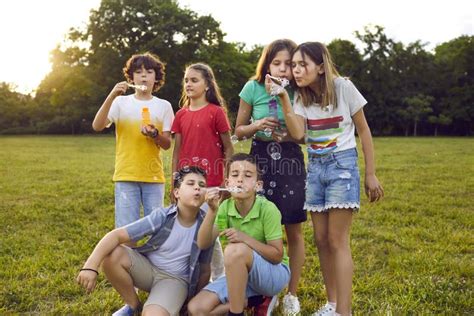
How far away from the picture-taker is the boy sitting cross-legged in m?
2.87

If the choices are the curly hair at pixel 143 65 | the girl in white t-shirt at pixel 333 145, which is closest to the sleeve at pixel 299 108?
the girl in white t-shirt at pixel 333 145

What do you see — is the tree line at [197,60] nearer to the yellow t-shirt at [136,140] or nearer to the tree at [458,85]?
the tree at [458,85]

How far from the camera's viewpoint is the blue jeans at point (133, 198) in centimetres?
349

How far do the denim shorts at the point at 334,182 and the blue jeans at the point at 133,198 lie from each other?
1201 millimetres

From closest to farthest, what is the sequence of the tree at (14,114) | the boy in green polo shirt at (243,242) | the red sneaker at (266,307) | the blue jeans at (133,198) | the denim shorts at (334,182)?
the boy in green polo shirt at (243,242), the denim shorts at (334,182), the red sneaker at (266,307), the blue jeans at (133,198), the tree at (14,114)

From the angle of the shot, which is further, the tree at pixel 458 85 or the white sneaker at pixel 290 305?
the tree at pixel 458 85

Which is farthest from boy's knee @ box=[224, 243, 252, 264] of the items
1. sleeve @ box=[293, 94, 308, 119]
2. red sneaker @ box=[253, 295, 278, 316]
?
sleeve @ box=[293, 94, 308, 119]

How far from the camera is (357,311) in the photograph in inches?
122

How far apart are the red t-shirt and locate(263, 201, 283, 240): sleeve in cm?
50

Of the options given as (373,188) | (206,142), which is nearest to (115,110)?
(206,142)

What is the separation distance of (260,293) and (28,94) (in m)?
49.2

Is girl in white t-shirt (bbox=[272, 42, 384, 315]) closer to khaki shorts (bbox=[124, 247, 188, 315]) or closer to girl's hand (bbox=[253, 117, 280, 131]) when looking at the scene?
girl's hand (bbox=[253, 117, 280, 131])

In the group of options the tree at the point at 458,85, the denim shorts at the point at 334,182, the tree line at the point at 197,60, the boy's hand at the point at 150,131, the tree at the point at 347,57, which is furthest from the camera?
the tree at the point at 347,57

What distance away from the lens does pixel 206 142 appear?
3.30m
